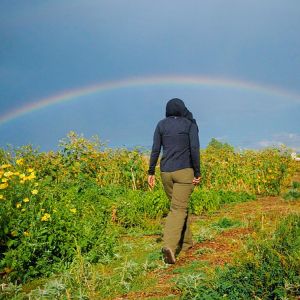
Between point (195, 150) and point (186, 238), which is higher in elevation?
point (195, 150)

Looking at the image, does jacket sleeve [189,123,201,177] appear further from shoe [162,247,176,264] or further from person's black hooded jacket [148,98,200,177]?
shoe [162,247,176,264]

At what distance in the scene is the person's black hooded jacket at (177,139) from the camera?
657cm

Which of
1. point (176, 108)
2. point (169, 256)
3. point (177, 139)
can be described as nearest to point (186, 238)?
point (169, 256)

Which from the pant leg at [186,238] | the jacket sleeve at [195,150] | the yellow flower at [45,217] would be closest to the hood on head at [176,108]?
the jacket sleeve at [195,150]

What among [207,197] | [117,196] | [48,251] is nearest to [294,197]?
[207,197]

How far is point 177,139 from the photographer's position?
21.8 ft

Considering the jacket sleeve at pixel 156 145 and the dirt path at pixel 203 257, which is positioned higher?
the jacket sleeve at pixel 156 145

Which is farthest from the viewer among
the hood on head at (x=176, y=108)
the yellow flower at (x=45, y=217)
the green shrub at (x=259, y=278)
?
the hood on head at (x=176, y=108)

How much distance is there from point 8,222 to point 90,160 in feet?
24.4

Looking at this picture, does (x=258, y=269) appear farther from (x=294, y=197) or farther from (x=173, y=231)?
(x=294, y=197)

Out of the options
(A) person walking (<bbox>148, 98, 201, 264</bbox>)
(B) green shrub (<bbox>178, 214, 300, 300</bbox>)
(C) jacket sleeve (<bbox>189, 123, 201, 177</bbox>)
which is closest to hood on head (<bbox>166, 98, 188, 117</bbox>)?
(A) person walking (<bbox>148, 98, 201, 264</bbox>)

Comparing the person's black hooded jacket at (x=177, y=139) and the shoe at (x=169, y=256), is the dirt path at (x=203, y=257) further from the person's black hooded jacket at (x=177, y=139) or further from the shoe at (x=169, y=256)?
the person's black hooded jacket at (x=177, y=139)

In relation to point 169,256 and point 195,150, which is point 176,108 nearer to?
point 195,150

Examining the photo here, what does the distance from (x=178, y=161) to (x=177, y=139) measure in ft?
0.98
